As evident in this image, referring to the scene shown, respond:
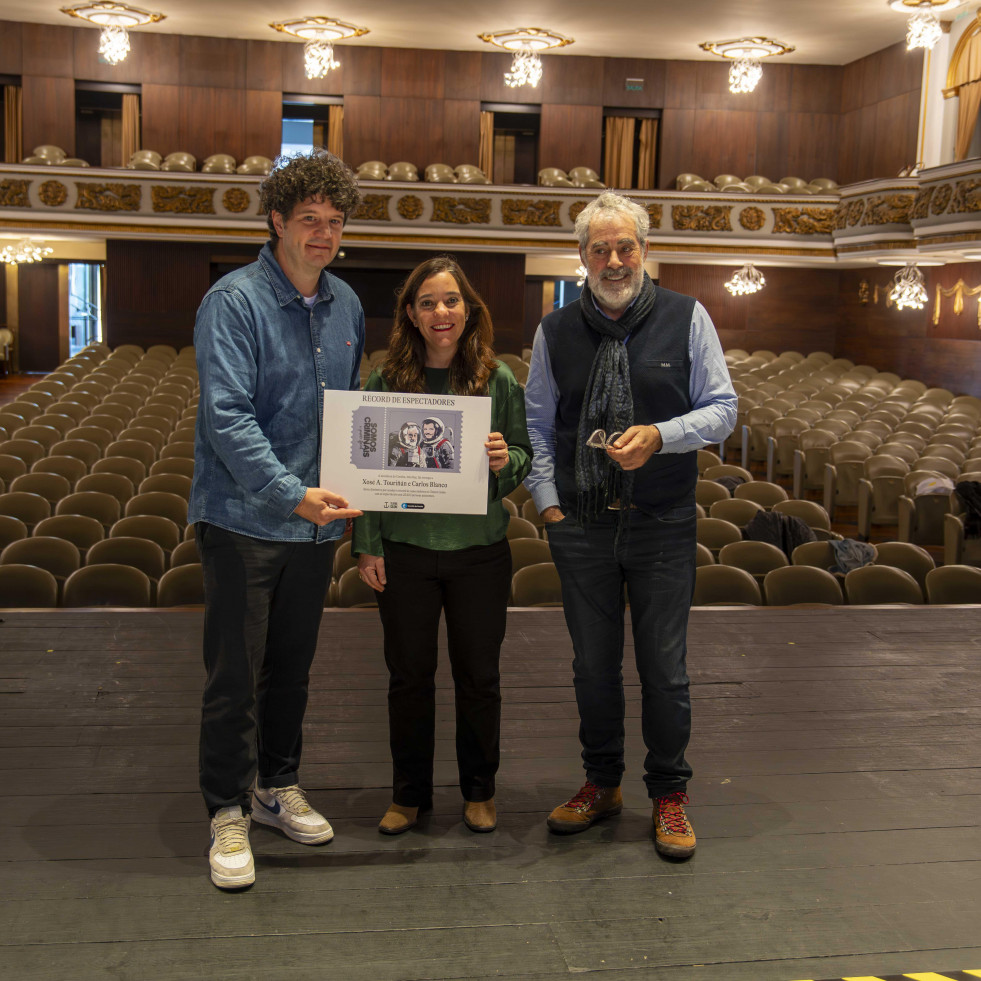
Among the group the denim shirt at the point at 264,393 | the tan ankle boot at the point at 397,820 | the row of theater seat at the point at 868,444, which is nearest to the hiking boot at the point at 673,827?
the tan ankle boot at the point at 397,820

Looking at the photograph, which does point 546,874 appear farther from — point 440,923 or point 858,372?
point 858,372

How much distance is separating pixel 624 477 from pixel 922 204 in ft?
38.1

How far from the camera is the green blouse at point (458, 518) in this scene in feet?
8.11

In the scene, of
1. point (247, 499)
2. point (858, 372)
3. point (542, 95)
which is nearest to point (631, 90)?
point (542, 95)

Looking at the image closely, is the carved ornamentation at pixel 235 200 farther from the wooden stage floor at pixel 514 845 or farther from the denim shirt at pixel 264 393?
the denim shirt at pixel 264 393

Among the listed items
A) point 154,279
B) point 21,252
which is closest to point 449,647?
point 21,252

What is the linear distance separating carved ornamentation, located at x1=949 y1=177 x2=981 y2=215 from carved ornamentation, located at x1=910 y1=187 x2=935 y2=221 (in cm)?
54

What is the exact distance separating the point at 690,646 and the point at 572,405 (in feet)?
5.47

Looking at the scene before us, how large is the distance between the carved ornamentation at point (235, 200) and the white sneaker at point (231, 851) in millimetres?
13635

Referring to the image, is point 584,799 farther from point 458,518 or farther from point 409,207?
point 409,207

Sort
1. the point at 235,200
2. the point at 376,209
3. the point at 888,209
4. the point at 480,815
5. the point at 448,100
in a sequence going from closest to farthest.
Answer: the point at 480,815 < the point at 888,209 < the point at 235,200 < the point at 376,209 < the point at 448,100

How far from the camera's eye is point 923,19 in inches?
500

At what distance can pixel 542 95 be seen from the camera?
57.9 feet

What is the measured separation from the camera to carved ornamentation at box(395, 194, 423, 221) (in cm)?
1498
